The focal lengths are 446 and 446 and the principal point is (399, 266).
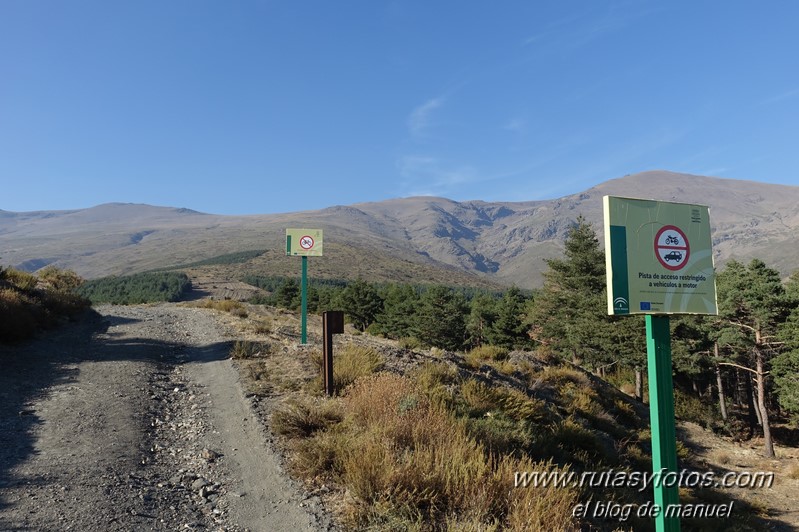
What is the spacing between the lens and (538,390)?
13234 millimetres

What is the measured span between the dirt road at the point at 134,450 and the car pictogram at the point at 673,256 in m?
4.54

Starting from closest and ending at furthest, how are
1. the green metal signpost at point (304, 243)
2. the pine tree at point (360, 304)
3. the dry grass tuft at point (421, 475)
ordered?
the dry grass tuft at point (421, 475) < the green metal signpost at point (304, 243) < the pine tree at point (360, 304)

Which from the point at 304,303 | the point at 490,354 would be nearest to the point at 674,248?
the point at 304,303

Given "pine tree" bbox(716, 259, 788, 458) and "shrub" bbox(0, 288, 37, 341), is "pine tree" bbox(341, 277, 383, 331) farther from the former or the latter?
"shrub" bbox(0, 288, 37, 341)

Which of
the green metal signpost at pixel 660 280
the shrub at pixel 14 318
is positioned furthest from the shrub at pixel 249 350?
the green metal signpost at pixel 660 280

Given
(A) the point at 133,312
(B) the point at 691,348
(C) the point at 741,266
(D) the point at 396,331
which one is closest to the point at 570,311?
(B) the point at 691,348

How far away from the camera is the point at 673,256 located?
15.9 ft

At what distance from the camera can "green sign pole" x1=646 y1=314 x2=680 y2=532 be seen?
4.63m

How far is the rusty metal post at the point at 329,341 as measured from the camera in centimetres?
834

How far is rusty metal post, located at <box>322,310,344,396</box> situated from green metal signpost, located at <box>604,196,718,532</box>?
521 centimetres

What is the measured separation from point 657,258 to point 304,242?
11371 millimetres

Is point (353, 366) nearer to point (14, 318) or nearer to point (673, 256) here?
point (673, 256)

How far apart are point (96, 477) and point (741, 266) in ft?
Result: 126
